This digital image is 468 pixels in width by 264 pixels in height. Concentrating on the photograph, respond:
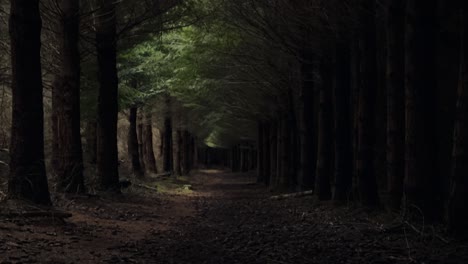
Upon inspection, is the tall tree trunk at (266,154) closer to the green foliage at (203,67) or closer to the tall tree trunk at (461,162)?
the green foliage at (203,67)

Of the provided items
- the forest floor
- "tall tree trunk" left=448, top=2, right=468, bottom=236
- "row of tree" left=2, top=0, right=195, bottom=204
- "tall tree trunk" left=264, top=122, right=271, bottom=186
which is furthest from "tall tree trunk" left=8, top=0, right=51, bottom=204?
"tall tree trunk" left=264, top=122, right=271, bottom=186

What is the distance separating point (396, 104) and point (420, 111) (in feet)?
3.59

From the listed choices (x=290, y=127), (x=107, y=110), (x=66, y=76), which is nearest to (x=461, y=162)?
(x=66, y=76)

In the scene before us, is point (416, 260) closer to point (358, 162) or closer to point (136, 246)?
point (136, 246)

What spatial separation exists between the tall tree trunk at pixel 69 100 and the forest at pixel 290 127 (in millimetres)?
34

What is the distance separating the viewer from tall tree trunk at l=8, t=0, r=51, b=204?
8.37 meters

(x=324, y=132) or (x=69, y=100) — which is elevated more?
(x=69, y=100)

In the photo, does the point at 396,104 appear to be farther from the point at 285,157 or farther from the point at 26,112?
the point at 285,157

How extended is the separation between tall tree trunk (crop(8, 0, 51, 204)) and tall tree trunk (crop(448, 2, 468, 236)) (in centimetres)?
612

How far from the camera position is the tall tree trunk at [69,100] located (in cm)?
1264

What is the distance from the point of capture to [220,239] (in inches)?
340

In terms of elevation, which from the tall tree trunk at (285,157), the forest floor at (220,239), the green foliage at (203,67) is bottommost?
the forest floor at (220,239)

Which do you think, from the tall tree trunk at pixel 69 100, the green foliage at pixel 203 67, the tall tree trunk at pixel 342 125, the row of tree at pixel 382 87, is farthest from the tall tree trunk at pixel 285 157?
the tall tree trunk at pixel 69 100

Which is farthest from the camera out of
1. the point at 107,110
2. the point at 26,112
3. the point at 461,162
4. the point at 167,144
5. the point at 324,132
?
the point at 167,144
